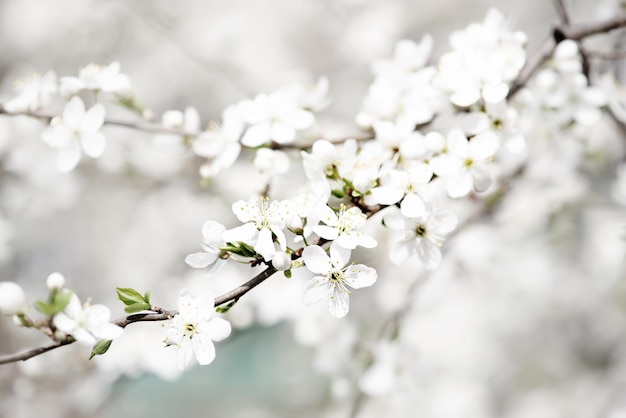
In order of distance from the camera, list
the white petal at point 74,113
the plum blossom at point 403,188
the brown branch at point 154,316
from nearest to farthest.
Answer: the brown branch at point 154,316
the plum blossom at point 403,188
the white petal at point 74,113

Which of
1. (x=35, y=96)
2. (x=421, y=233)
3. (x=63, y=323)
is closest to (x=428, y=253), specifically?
(x=421, y=233)

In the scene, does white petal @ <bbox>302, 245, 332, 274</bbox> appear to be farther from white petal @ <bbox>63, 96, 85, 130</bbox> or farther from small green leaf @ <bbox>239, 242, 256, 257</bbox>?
white petal @ <bbox>63, 96, 85, 130</bbox>

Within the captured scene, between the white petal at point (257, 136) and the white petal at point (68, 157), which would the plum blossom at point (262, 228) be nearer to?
the white petal at point (257, 136)

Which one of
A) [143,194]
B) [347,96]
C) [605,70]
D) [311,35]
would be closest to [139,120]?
[143,194]

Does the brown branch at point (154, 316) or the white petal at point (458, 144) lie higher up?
the white petal at point (458, 144)

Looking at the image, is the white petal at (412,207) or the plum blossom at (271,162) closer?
the white petal at (412,207)

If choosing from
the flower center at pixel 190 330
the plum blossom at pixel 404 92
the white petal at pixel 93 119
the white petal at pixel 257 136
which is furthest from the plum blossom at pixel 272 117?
the flower center at pixel 190 330

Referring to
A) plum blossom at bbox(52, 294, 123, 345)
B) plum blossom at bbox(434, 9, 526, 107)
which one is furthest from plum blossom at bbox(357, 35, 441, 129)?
plum blossom at bbox(52, 294, 123, 345)

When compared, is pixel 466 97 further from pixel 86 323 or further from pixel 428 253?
pixel 86 323
